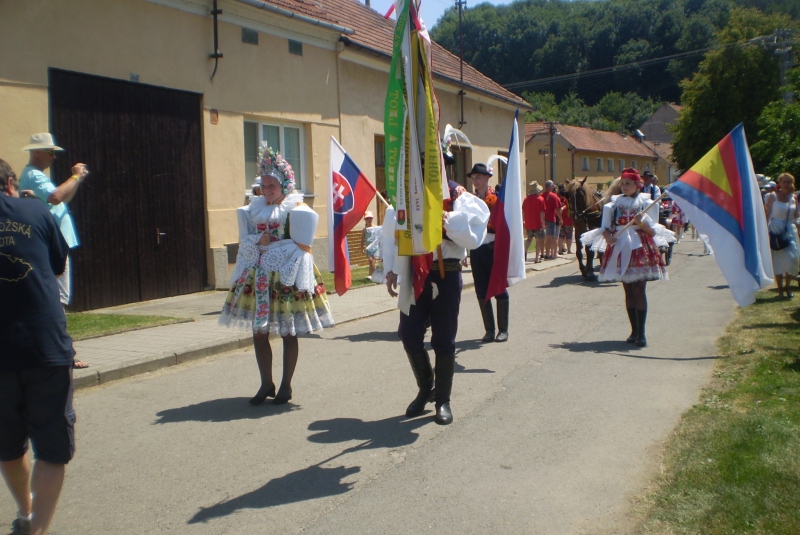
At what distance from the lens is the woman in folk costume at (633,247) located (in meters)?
8.21

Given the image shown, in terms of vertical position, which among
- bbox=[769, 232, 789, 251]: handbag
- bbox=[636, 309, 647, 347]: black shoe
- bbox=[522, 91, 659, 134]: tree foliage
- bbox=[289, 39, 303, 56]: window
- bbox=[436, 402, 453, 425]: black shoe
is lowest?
bbox=[436, 402, 453, 425]: black shoe

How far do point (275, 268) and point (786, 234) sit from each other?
8.19m

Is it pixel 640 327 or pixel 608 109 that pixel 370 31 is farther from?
pixel 608 109

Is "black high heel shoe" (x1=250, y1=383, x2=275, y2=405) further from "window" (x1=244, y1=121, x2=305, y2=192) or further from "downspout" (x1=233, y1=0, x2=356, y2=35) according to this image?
"downspout" (x1=233, y1=0, x2=356, y2=35)

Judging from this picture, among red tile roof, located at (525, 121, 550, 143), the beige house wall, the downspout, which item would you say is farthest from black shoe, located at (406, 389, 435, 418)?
red tile roof, located at (525, 121, 550, 143)

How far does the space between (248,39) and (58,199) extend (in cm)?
870

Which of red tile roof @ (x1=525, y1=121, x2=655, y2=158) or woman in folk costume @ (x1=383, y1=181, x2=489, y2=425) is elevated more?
red tile roof @ (x1=525, y1=121, x2=655, y2=158)

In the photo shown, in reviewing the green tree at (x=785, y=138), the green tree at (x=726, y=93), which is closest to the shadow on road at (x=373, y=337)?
the green tree at (x=785, y=138)

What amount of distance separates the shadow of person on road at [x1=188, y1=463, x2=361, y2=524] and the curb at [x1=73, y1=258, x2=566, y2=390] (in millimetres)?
3176

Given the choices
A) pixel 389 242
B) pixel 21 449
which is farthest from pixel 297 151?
pixel 21 449

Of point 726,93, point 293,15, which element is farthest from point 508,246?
point 726,93

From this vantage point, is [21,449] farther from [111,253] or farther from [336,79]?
[336,79]

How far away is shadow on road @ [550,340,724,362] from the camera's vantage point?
25.7 feet

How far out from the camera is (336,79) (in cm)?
1688
